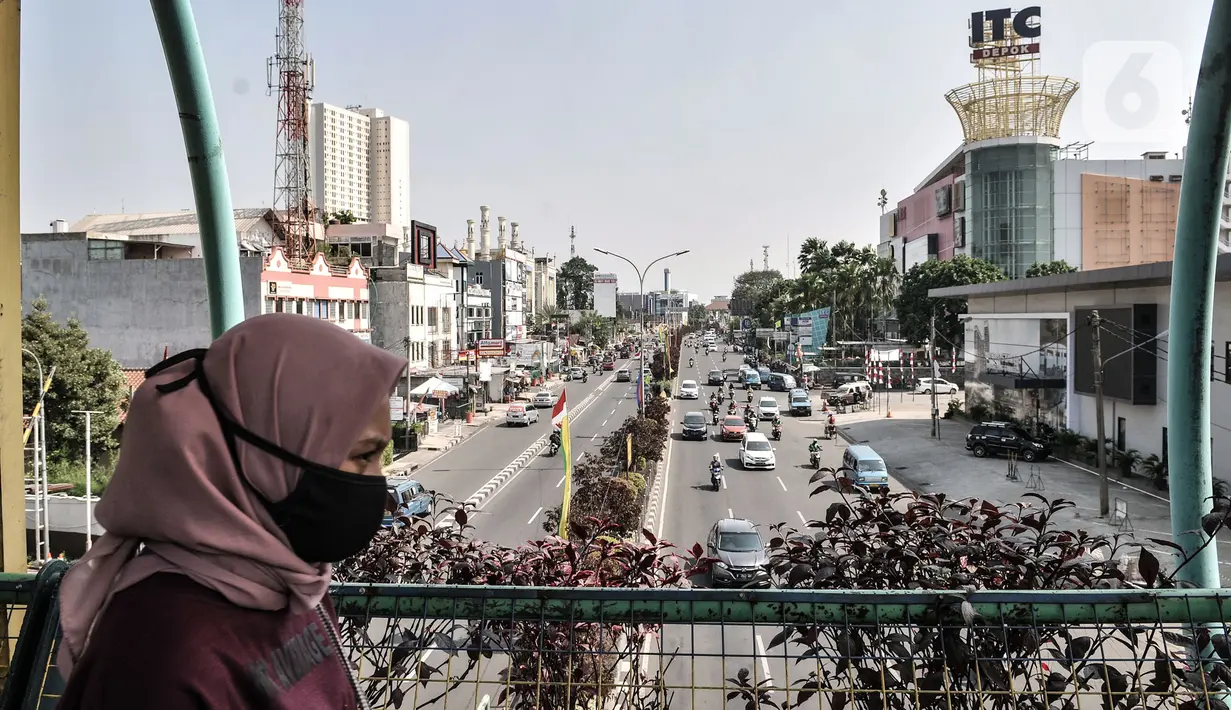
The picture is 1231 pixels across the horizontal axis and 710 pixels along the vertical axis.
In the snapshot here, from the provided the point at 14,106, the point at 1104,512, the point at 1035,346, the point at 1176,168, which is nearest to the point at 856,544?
the point at 14,106

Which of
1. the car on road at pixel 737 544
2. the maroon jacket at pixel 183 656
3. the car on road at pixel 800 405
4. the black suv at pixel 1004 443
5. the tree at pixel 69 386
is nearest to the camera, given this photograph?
the maroon jacket at pixel 183 656

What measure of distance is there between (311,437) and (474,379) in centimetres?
3832

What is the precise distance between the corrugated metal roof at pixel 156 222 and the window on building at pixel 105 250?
6309mm

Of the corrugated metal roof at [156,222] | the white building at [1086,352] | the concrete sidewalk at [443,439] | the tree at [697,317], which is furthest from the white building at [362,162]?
the tree at [697,317]

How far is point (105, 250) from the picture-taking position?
1081 inches

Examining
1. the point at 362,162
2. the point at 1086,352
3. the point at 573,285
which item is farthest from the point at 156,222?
the point at 573,285

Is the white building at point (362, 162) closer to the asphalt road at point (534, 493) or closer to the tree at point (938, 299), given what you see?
the tree at point (938, 299)

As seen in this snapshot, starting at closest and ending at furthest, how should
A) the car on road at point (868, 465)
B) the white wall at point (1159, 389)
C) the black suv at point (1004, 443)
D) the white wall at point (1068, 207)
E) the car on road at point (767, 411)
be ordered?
the white wall at point (1159, 389), the car on road at point (868, 465), the black suv at point (1004, 443), the car on road at point (767, 411), the white wall at point (1068, 207)

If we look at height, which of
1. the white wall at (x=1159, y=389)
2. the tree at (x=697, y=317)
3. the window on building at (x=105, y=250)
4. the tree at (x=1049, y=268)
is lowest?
the white wall at (x=1159, y=389)

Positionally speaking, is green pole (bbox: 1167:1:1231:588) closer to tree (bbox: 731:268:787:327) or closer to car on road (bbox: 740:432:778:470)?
car on road (bbox: 740:432:778:470)

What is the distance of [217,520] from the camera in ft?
3.77

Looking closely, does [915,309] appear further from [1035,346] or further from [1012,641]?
[1012,641]

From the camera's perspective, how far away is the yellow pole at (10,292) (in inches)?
98.2

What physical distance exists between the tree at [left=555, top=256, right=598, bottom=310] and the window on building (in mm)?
92904
